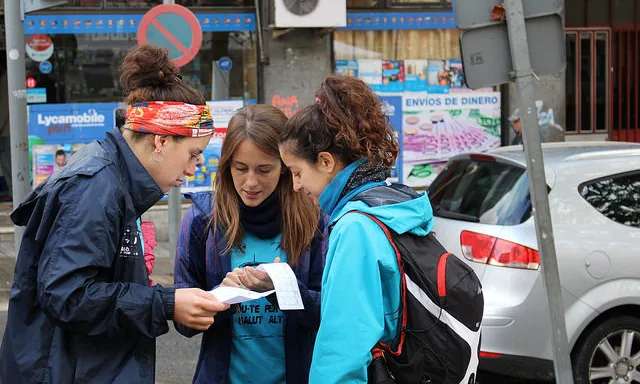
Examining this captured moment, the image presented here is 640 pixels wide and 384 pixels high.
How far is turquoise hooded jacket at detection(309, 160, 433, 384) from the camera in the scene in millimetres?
2254

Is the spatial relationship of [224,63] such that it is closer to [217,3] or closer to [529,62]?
[217,3]

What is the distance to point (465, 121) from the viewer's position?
12.8 metres

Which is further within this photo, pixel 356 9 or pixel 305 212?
pixel 356 9

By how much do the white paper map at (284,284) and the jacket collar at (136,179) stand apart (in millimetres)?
447

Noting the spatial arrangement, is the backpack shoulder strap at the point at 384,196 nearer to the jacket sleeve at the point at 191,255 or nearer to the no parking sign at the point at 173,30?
the jacket sleeve at the point at 191,255

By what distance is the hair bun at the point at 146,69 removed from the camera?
2.76m

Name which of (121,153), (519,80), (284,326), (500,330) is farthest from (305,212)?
(500,330)

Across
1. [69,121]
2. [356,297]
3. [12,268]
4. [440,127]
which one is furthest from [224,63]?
[356,297]

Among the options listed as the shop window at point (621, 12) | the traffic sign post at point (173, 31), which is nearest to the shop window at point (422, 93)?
the shop window at point (621, 12)

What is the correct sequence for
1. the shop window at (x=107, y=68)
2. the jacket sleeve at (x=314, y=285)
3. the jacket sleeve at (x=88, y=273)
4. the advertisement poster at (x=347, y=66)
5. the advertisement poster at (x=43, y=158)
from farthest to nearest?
the advertisement poster at (x=347, y=66) < the shop window at (x=107, y=68) < the advertisement poster at (x=43, y=158) < the jacket sleeve at (x=314, y=285) < the jacket sleeve at (x=88, y=273)

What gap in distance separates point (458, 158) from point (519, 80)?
6.15ft

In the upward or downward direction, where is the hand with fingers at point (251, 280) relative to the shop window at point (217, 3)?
downward

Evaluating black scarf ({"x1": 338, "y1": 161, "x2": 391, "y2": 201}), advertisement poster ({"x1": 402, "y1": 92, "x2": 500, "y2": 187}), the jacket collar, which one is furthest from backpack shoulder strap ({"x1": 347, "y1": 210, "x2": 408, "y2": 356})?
advertisement poster ({"x1": 402, "y1": 92, "x2": 500, "y2": 187})

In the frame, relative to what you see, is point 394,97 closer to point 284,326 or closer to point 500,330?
point 500,330
